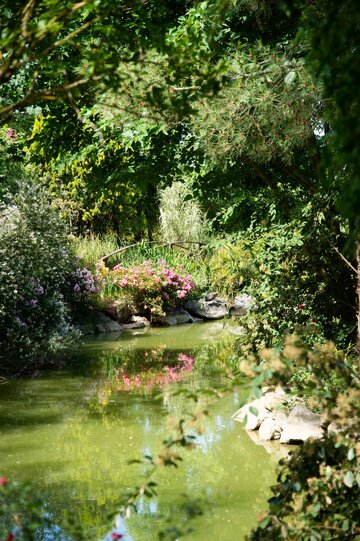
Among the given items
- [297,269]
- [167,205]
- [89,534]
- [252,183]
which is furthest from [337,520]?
[167,205]

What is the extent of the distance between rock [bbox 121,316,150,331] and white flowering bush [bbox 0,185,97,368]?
175 inches

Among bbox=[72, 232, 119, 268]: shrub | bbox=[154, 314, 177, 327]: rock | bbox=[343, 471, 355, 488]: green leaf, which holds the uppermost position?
bbox=[343, 471, 355, 488]: green leaf

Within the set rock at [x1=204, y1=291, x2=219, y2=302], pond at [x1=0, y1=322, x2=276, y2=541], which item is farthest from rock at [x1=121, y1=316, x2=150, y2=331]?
pond at [x1=0, y1=322, x2=276, y2=541]

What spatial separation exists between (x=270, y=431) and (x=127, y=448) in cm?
124

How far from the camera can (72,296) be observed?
580 inches

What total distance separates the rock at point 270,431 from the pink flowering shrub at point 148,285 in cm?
911

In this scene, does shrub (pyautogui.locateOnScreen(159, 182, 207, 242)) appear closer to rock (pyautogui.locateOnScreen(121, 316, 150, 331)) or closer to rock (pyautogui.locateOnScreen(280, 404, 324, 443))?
rock (pyautogui.locateOnScreen(121, 316, 150, 331))

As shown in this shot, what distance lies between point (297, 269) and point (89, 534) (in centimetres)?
403

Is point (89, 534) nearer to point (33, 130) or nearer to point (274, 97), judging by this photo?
point (274, 97)

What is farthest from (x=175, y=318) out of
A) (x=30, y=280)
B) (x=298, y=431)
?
(x=298, y=431)

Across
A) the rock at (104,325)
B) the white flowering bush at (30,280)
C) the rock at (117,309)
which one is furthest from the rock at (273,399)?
the rock at (117,309)

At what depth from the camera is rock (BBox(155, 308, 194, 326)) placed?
16.6m

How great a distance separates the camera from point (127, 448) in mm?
6723

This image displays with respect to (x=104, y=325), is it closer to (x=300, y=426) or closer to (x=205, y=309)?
(x=205, y=309)
